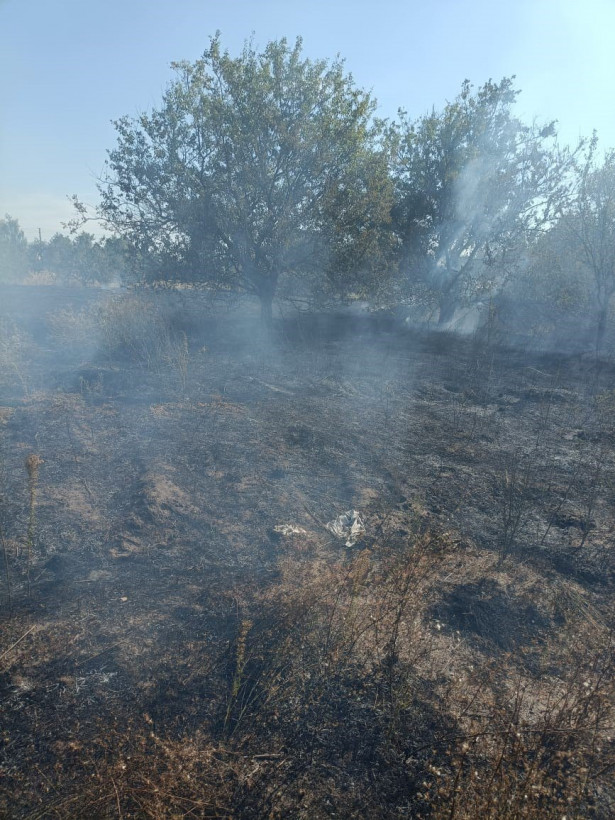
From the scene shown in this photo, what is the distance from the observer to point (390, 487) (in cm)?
505

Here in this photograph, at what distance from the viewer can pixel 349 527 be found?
421 centimetres

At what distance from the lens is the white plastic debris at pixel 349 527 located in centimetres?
407

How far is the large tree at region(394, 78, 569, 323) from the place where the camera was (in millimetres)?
12250

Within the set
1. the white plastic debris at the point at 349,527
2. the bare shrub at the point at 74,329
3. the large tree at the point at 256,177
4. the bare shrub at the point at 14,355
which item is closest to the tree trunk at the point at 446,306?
the large tree at the point at 256,177

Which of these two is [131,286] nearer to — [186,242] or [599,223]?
[186,242]

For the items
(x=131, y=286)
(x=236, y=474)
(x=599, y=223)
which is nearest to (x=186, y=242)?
(x=131, y=286)

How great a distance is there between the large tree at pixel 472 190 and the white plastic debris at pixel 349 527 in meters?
10.4

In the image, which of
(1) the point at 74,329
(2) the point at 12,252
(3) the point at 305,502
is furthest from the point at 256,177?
(2) the point at 12,252

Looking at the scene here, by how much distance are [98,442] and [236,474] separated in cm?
179

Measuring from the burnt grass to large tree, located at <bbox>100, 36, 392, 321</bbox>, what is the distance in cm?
439

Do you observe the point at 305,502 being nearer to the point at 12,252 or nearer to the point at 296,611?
the point at 296,611

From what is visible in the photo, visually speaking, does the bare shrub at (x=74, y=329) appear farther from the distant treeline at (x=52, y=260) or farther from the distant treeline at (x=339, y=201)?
the distant treeline at (x=52, y=260)

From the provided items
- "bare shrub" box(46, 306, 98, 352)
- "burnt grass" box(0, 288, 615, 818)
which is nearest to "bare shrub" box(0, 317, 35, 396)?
"bare shrub" box(46, 306, 98, 352)

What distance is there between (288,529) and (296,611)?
3.31 ft
